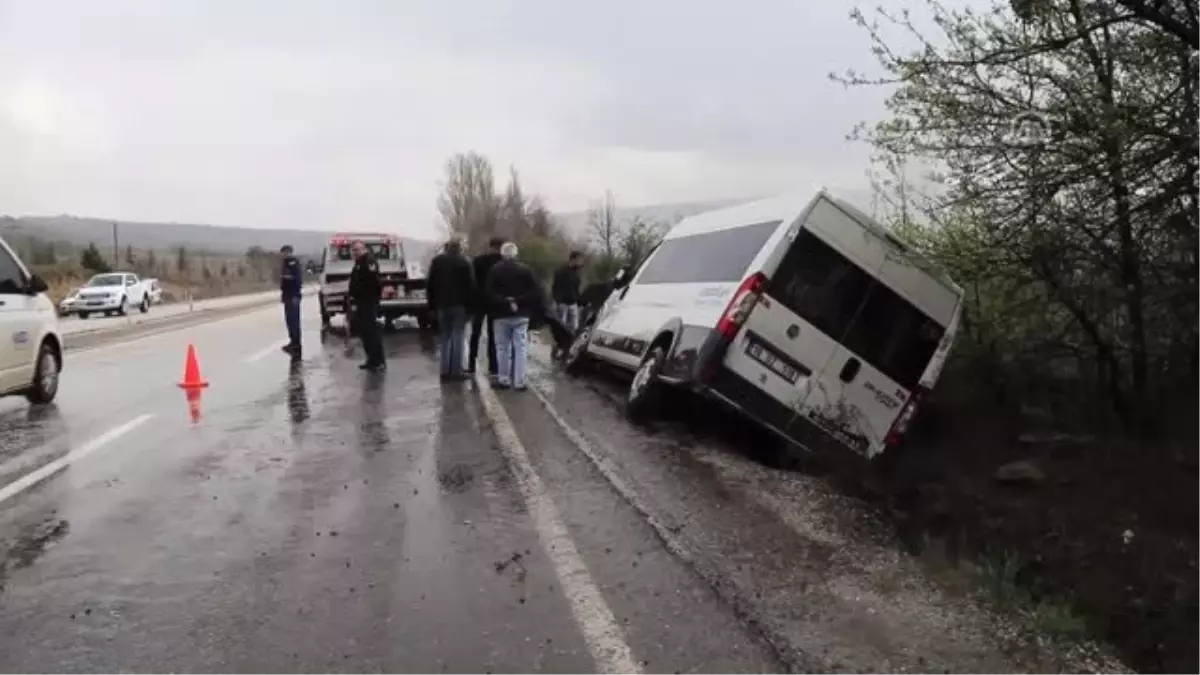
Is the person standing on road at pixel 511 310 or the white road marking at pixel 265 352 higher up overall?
the person standing on road at pixel 511 310

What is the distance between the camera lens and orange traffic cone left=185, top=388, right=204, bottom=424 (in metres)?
10.6

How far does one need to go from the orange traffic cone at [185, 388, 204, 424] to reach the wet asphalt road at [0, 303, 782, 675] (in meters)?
0.38

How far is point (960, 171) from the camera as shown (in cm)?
905

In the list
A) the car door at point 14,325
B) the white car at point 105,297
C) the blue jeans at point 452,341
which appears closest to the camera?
the car door at point 14,325

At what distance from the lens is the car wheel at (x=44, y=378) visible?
11.5 metres

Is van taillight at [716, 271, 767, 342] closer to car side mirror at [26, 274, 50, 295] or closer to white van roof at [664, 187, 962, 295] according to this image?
white van roof at [664, 187, 962, 295]

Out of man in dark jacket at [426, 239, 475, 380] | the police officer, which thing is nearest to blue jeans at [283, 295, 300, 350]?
the police officer

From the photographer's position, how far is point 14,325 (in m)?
10.9

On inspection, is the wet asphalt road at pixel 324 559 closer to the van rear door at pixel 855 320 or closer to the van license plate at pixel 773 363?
the van license plate at pixel 773 363

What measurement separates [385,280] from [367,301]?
8918 millimetres

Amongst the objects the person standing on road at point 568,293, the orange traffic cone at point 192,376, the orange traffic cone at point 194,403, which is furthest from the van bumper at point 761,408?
the person standing on road at point 568,293

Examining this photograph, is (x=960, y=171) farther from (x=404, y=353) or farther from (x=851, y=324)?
(x=404, y=353)

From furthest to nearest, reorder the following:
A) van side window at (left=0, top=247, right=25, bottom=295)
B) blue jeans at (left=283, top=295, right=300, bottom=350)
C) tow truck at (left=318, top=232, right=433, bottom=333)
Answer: tow truck at (left=318, top=232, right=433, bottom=333) → blue jeans at (left=283, top=295, right=300, bottom=350) → van side window at (left=0, top=247, right=25, bottom=295)

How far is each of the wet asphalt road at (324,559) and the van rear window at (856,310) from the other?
2333 mm
